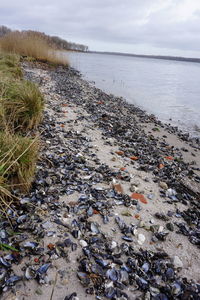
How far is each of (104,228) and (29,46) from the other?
1661 cm

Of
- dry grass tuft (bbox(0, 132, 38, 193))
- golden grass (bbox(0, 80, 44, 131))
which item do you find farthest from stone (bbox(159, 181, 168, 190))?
golden grass (bbox(0, 80, 44, 131))

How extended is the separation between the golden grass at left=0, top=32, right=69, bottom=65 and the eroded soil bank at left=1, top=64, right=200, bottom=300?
1415 cm

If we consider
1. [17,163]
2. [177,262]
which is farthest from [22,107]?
[177,262]

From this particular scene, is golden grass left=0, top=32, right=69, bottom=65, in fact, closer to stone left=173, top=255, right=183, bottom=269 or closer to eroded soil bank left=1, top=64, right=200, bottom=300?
eroded soil bank left=1, top=64, right=200, bottom=300

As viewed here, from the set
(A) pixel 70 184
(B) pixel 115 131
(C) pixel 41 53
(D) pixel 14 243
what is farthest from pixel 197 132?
(C) pixel 41 53

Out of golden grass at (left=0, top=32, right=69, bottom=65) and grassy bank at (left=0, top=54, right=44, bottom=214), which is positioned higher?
golden grass at (left=0, top=32, right=69, bottom=65)

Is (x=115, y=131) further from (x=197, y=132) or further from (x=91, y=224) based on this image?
(x=197, y=132)

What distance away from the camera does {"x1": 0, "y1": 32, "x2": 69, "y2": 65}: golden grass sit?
1535 cm

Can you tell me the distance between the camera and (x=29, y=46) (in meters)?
15.3

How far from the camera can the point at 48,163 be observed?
10.0 ft

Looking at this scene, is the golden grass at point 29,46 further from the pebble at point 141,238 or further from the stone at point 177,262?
the stone at point 177,262

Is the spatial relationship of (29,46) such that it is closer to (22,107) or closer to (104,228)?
(22,107)

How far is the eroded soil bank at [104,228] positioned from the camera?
5.18 feet

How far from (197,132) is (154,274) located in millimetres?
6459
